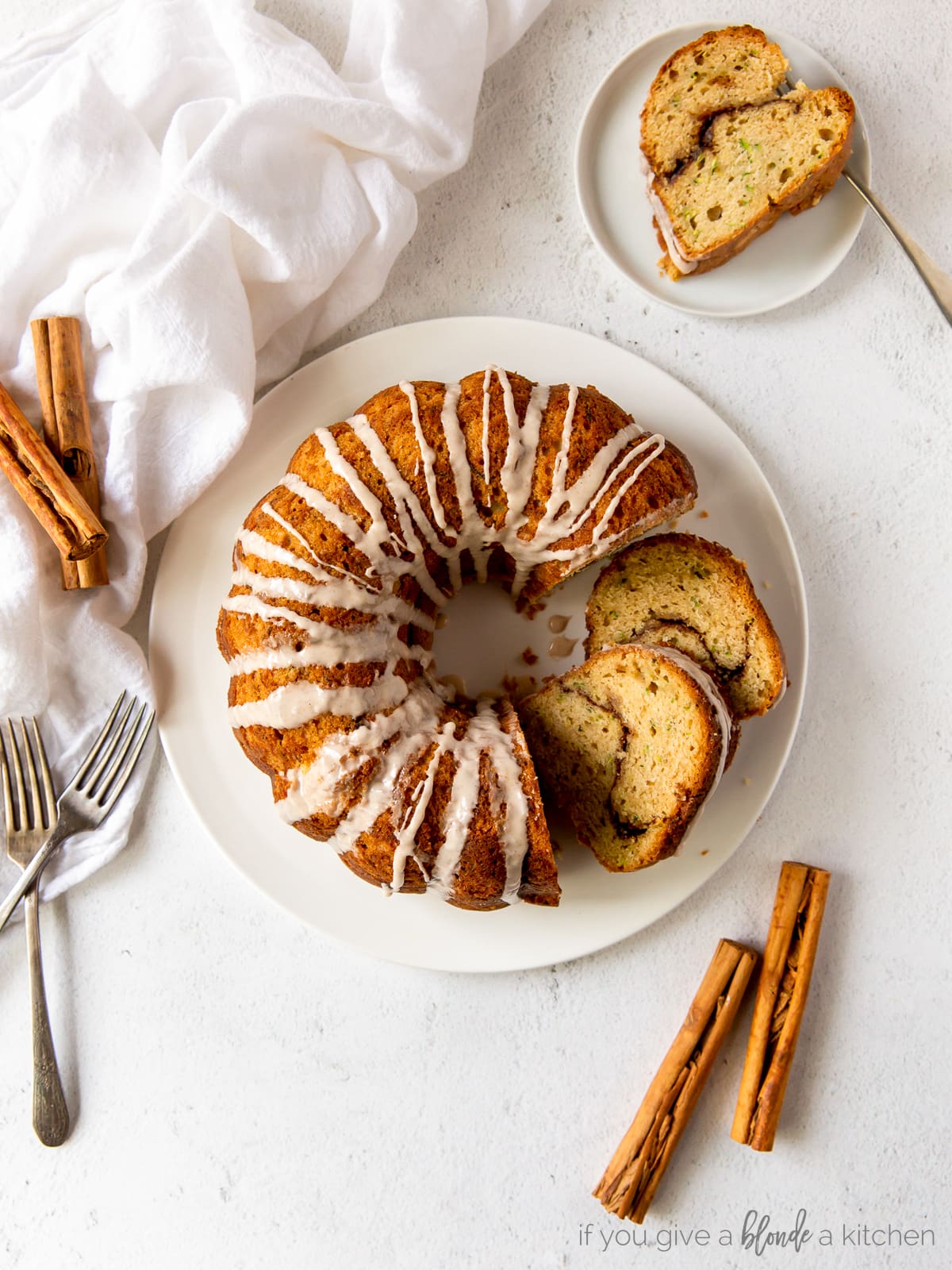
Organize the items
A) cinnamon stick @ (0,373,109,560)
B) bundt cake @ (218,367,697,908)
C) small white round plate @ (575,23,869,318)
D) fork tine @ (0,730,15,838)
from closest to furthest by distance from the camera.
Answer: bundt cake @ (218,367,697,908)
cinnamon stick @ (0,373,109,560)
fork tine @ (0,730,15,838)
small white round plate @ (575,23,869,318)

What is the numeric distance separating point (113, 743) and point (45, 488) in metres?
0.58

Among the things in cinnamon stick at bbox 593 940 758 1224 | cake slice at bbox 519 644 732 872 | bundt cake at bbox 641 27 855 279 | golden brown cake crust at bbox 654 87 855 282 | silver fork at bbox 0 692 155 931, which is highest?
bundt cake at bbox 641 27 855 279

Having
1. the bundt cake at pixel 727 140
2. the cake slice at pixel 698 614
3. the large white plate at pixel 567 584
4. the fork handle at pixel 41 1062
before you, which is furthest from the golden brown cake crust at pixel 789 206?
the fork handle at pixel 41 1062

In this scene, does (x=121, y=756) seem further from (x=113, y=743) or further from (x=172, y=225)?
(x=172, y=225)

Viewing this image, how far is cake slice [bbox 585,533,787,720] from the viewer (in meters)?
1.95

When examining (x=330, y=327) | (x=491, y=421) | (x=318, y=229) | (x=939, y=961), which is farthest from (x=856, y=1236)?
(x=318, y=229)

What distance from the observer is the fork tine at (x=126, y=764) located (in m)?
2.05

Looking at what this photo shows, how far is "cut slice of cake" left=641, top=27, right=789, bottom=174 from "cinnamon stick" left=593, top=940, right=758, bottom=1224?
1853 mm

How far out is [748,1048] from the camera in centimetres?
210

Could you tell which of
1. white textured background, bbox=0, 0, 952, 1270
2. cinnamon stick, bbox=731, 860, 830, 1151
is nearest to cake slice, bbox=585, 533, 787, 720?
white textured background, bbox=0, 0, 952, 1270

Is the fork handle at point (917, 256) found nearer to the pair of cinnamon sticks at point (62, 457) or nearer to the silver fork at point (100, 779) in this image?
the pair of cinnamon sticks at point (62, 457)

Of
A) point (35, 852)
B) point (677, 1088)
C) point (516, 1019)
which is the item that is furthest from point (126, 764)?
point (677, 1088)

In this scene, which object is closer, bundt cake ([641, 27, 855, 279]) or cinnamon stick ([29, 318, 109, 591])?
cinnamon stick ([29, 318, 109, 591])

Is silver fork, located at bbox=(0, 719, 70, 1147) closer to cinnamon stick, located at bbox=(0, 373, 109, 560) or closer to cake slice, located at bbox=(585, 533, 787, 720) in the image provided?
cinnamon stick, located at bbox=(0, 373, 109, 560)
